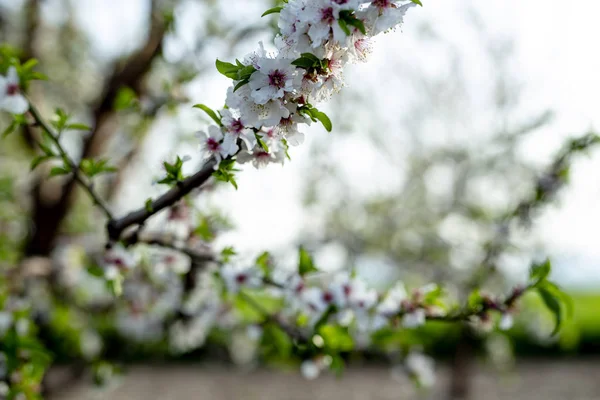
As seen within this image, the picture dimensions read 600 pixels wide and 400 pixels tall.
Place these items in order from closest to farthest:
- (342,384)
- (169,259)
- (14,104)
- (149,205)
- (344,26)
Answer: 1. (344,26)
2. (149,205)
3. (14,104)
4. (169,259)
5. (342,384)

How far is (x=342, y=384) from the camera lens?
8867mm

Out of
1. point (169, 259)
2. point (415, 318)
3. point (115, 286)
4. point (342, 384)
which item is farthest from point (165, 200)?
point (342, 384)

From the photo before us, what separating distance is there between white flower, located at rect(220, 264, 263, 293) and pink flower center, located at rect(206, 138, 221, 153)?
31.3 inches

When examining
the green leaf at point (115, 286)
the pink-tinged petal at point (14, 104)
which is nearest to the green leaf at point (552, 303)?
the green leaf at point (115, 286)

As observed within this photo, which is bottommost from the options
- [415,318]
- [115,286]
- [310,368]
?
[310,368]

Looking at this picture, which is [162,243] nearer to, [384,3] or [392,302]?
[392,302]

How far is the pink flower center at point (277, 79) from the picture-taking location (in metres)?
1.05

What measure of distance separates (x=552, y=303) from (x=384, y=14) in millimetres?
1018

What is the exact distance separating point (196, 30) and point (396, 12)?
251 cm

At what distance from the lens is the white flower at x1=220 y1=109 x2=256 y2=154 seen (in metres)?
1.17

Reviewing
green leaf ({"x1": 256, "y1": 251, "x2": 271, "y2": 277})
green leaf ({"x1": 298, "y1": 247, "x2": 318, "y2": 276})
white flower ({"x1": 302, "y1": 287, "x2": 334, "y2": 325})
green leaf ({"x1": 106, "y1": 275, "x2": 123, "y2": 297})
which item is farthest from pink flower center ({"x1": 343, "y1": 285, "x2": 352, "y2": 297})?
green leaf ({"x1": 106, "y1": 275, "x2": 123, "y2": 297})

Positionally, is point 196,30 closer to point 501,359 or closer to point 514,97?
point 514,97

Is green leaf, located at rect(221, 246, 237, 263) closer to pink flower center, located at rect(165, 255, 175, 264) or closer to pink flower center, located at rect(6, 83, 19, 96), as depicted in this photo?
pink flower center, located at rect(165, 255, 175, 264)

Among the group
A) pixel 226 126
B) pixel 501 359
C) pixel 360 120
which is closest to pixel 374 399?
pixel 501 359
